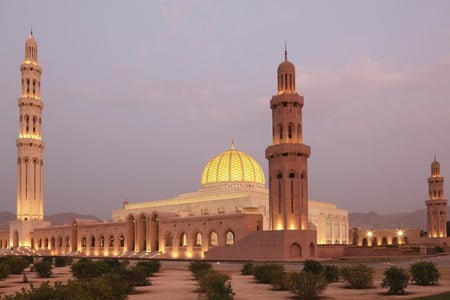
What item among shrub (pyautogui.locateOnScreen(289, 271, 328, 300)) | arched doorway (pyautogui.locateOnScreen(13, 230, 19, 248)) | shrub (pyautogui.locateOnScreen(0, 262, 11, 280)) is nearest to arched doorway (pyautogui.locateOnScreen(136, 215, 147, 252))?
arched doorway (pyautogui.locateOnScreen(13, 230, 19, 248))

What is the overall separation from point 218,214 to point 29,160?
31.5 meters

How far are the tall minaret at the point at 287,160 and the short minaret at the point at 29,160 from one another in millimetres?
36849

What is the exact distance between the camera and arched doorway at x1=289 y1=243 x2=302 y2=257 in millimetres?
37562

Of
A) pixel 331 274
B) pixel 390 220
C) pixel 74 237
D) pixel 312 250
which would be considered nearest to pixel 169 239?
pixel 74 237

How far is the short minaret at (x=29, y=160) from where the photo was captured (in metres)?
65.9

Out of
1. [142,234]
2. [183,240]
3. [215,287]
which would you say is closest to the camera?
[215,287]

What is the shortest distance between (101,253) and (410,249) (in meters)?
30.7

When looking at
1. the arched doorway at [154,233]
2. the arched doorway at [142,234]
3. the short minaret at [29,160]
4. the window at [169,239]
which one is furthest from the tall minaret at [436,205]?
the short minaret at [29,160]

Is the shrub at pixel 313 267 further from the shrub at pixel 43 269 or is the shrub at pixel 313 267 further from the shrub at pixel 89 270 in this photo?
the shrub at pixel 43 269

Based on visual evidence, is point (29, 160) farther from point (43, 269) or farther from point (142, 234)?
point (43, 269)

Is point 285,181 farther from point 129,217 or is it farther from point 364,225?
point 364,225

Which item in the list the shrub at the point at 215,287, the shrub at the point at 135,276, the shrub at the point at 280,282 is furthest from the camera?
the shrub at the point at 135,276

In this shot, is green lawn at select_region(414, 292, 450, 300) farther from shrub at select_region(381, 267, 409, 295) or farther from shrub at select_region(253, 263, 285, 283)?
shrub at select_region(253, 263, 285, 283)

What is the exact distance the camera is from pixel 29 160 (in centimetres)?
6575
